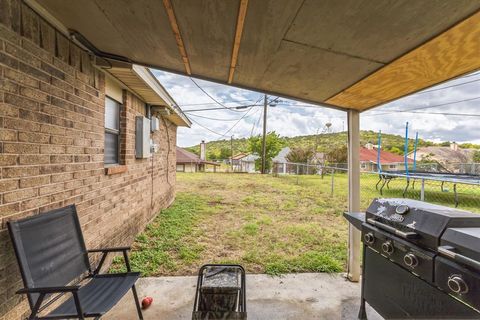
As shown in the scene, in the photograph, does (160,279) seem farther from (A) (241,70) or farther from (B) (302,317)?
(A) (241,70)

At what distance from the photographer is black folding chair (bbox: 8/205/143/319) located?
1478 mm

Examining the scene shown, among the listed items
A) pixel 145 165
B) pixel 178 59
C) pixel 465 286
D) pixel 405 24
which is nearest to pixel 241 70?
pixel 178 59

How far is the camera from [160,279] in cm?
296

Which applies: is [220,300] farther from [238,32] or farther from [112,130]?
[112,130]

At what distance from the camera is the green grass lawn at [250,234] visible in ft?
11.3

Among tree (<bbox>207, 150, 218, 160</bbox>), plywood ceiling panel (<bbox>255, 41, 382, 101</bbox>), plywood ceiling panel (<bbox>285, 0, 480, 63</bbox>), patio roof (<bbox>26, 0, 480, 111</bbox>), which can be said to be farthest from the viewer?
tree (<bbox>207, 150, 218, 160</bbox>)

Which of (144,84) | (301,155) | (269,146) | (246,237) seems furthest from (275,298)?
(301,155)

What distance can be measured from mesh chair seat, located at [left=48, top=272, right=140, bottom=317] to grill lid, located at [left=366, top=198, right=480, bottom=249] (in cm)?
197

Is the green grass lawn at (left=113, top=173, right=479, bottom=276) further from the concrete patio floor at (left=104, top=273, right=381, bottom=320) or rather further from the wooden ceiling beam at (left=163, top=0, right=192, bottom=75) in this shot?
the wooden ceiling beam at (left=163, top=0, right=192, bottom=75)

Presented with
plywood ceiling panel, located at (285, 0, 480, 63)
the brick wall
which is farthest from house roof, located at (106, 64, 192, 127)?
plywood ceiling panel, located at (285, 0, 480, 63)

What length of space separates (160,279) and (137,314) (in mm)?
678

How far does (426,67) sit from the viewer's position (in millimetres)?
1826

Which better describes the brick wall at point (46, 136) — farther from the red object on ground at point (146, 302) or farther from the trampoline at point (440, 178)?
the trampoline at point (440, 178)

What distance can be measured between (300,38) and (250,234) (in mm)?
3912
